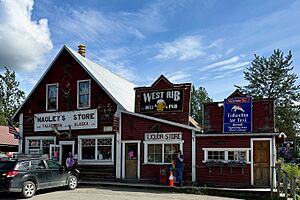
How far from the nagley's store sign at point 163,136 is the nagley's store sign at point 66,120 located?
3.42 metres

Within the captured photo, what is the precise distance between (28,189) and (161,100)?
8.54 metres

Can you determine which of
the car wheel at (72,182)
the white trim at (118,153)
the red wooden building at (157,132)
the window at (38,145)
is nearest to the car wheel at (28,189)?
the car wheel at (72,182)

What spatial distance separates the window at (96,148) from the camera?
20578 millimetres

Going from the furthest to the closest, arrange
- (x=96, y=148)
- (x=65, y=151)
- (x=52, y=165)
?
(x=65, y=151) < (x=96, y=148) < (x=52, y=165)

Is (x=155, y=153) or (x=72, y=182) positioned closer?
(x=72, y=182)

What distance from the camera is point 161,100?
19.8 meters

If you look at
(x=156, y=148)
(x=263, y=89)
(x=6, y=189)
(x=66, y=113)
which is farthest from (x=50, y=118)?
(x=263, y=89)

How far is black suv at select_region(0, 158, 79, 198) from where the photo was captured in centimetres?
1359

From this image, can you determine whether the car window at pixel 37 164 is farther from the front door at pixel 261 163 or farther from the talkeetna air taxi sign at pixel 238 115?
the front door at pixel 261 163

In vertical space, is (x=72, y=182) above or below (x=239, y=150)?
below

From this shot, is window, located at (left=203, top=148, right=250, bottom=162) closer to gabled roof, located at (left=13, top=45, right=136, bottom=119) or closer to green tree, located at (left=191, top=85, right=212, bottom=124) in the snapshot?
gabled roof, located at (left=13, top=45, right=136, bottom=119)

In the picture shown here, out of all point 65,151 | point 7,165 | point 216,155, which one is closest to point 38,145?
point 65,151

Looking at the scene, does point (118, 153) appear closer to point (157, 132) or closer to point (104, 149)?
point (104, 149)

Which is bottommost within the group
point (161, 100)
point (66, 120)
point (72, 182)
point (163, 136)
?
point (72, 182)
